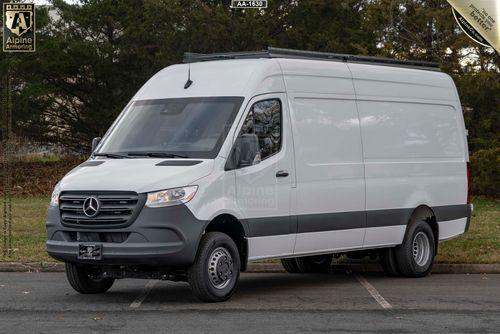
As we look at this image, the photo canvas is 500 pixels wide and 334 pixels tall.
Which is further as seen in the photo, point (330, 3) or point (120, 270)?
point (330, 3)

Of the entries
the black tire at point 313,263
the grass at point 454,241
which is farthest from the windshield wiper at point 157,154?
the grass at point 454,241

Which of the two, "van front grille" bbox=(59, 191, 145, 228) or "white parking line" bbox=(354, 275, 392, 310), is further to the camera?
"white parking line" bbox=(354, 275, 392, 310)

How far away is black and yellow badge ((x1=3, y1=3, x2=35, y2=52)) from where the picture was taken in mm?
14805

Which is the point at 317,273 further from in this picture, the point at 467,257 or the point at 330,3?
the point at 330,3

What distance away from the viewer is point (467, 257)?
48.5 feet

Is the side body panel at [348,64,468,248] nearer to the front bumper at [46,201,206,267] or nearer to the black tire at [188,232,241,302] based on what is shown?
the black tire at [188,232,241,302]

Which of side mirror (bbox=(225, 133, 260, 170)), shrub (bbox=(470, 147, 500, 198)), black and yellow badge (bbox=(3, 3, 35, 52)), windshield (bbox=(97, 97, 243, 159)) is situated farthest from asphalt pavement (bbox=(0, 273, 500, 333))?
A: shrub (bbox=(470, 147, 500, 198))

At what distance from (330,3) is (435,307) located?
2542cm

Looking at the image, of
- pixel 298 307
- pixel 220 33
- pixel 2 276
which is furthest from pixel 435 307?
pixel 220 33

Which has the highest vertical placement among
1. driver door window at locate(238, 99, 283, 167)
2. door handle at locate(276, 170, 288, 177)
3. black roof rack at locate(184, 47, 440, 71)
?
black roof rack at locate(184, 47, 440, 71)

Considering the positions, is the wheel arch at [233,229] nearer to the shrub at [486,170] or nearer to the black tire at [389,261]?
the black tire at [389,261]

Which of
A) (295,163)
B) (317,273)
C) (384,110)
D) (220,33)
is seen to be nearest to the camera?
(295,163)

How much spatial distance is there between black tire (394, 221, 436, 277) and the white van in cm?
2

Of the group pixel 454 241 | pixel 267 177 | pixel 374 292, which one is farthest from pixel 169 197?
pixel 454 241
